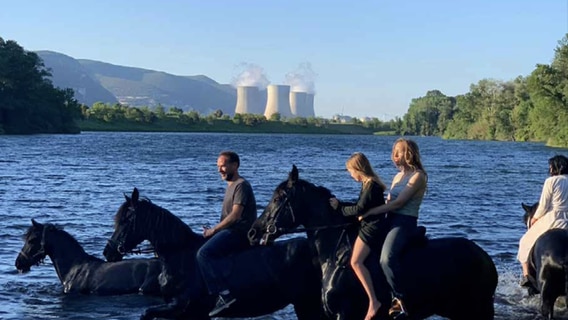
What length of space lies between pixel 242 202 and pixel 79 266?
597cm

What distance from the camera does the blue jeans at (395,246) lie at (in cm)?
1000

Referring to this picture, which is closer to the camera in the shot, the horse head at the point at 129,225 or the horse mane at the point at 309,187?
the horse mane at the point at 309,187

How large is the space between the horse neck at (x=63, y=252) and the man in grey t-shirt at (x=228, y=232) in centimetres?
537

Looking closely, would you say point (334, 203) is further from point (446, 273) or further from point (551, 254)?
point (551, 254)

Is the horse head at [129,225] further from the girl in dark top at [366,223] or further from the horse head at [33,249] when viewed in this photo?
the horse head at [33,249]

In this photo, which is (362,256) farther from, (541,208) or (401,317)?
(541,208)

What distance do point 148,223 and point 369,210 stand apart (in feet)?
11.3

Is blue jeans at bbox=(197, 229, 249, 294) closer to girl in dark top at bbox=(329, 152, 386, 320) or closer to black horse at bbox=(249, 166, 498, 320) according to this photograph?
black horse at bbox=(249, 166, 498, 320)

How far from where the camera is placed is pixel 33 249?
1542 cm

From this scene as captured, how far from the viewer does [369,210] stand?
1003cm

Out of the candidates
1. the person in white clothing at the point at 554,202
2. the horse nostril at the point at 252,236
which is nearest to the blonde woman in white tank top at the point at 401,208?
the horse nostril at the point at 252,236

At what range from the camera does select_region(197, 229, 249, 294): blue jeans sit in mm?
10875

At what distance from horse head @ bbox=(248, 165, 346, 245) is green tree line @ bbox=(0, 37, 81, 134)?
11875cm

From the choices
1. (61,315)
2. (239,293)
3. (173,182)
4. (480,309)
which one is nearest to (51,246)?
(61,315)
